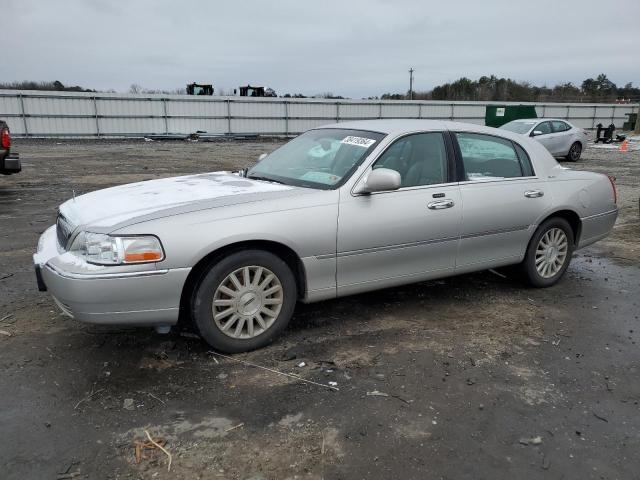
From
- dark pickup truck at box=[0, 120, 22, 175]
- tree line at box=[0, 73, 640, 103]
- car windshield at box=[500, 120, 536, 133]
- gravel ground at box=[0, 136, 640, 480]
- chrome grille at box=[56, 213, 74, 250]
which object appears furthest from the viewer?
tree line at box=[0, 73, 640, 103]

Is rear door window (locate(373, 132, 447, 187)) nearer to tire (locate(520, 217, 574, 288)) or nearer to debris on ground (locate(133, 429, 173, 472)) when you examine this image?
tire (locate(520, 217, 574, 288))

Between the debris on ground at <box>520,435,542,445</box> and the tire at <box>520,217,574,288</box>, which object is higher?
the tire at <box>520,217,574,288</box>

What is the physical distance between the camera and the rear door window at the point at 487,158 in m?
4.60

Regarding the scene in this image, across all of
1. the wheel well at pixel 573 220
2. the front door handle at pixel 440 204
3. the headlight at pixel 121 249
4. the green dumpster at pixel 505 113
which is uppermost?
the green dumpster at pixel 505 113

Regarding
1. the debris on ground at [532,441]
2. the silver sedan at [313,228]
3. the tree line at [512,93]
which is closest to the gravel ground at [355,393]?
the debris on ground at [532,441]

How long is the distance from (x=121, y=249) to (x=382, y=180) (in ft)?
6.00

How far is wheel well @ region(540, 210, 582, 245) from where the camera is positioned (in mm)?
5141

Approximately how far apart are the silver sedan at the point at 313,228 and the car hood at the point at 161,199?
2cm

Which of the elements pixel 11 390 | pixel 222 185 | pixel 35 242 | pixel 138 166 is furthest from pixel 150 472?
pixel 138 166

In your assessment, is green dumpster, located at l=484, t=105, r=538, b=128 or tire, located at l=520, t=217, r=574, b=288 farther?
green dumpster, located at l=484, t=105, r=538, b=128

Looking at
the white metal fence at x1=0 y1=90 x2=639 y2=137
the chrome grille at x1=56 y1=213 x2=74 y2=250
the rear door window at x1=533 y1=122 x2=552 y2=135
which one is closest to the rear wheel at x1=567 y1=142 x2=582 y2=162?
the rear door window at x1=533 y1=122 x2=552 y2=135

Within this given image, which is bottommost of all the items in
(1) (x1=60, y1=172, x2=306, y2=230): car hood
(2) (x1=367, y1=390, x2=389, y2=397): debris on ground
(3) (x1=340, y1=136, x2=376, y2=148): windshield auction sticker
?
(2) (x1=367, y1=390, x2=389, y2=397): debris on ground

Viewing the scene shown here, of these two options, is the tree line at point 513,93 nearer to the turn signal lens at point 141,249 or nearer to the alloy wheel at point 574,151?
the alloy wheel at point 574,151

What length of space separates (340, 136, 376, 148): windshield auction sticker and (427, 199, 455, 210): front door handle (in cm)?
68
